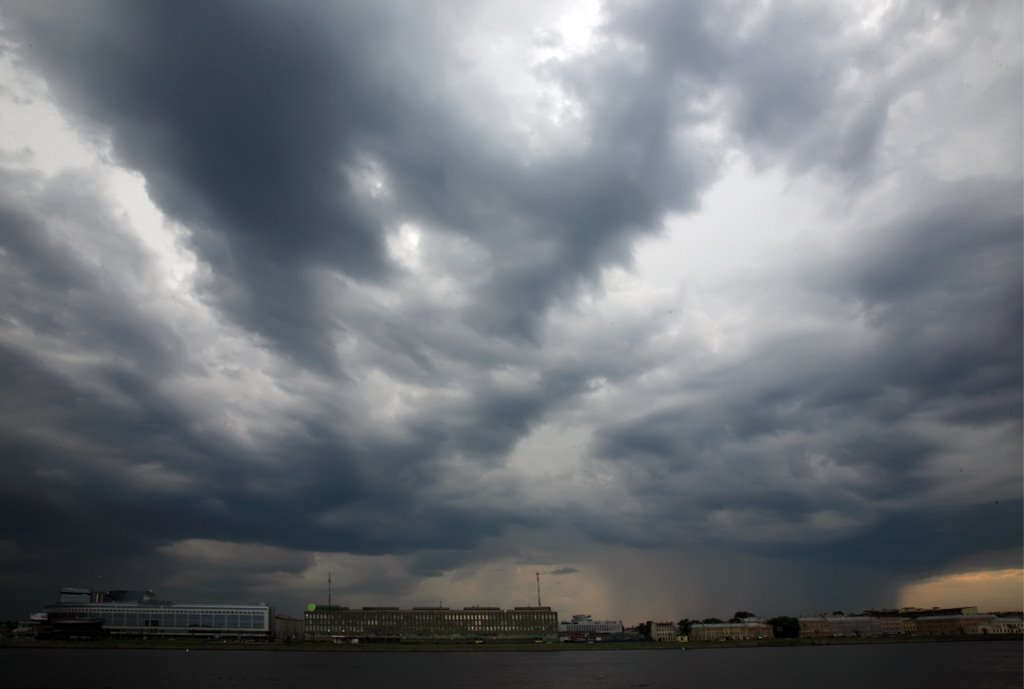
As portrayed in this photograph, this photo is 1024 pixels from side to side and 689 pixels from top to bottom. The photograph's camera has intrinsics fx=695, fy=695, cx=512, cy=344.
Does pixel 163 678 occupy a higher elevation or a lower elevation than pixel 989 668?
higher

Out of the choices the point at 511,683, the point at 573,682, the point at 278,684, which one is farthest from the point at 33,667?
the point at 573,682

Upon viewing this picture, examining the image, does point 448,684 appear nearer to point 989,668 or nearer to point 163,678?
point 163,678

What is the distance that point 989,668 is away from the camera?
105688mm

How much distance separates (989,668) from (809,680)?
3918 cm

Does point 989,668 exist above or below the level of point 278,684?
below

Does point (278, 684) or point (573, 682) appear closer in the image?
point (278, 684)

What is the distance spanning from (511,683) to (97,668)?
63083 mm

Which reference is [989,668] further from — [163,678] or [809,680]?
[163,678]

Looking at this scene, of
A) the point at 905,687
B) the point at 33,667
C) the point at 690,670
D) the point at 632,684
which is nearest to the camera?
the point at 905,687

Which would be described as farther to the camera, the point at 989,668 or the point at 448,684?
the point at 989,668

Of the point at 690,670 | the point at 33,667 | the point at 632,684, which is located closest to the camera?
the point at 632,684

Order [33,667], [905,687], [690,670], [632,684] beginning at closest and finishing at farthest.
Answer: [905,687] < [632,684] < [33,667] < [690,670]

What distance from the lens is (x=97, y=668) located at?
102m

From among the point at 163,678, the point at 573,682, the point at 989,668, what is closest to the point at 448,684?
the point at 573,682
